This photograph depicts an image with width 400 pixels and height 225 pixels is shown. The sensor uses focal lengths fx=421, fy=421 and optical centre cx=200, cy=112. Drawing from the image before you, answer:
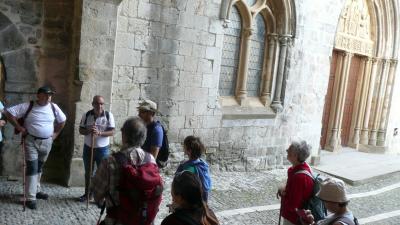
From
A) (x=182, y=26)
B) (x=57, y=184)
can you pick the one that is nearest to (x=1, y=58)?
(x=57, y=184)

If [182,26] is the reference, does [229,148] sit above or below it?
below

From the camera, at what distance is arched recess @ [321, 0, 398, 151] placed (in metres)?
11.5

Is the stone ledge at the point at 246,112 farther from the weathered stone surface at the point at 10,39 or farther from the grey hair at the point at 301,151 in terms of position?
the grey hair at the point at 301,151

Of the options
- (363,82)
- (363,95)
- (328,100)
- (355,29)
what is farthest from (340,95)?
(355,29)

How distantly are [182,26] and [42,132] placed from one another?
10.6ft

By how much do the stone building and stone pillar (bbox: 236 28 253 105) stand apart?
0.07 ft

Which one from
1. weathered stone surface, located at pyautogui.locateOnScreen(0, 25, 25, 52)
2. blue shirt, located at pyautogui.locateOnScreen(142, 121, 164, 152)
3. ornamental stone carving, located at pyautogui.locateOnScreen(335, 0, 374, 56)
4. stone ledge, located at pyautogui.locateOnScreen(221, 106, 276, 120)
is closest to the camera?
blue shirt, located at pyautogui.locateOnScreen(142, 121, 164, 152)

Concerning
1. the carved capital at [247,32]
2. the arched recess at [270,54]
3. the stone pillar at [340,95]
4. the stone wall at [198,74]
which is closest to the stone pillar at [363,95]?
the stone pillar at [340,95]

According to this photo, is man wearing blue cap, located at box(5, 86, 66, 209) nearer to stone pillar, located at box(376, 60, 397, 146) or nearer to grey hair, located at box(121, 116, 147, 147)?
grey hair, located at box(121, 116, 147, 147)

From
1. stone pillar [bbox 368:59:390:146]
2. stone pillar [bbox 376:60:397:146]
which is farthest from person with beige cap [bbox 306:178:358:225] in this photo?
stone pillar [bbox 376:60:397:146]

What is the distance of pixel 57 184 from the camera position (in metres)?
6.24

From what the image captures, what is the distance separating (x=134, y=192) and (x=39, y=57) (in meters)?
3.99

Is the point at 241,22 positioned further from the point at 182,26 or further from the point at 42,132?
the point at 42,132

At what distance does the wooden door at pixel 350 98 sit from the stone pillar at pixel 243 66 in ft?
15.7
